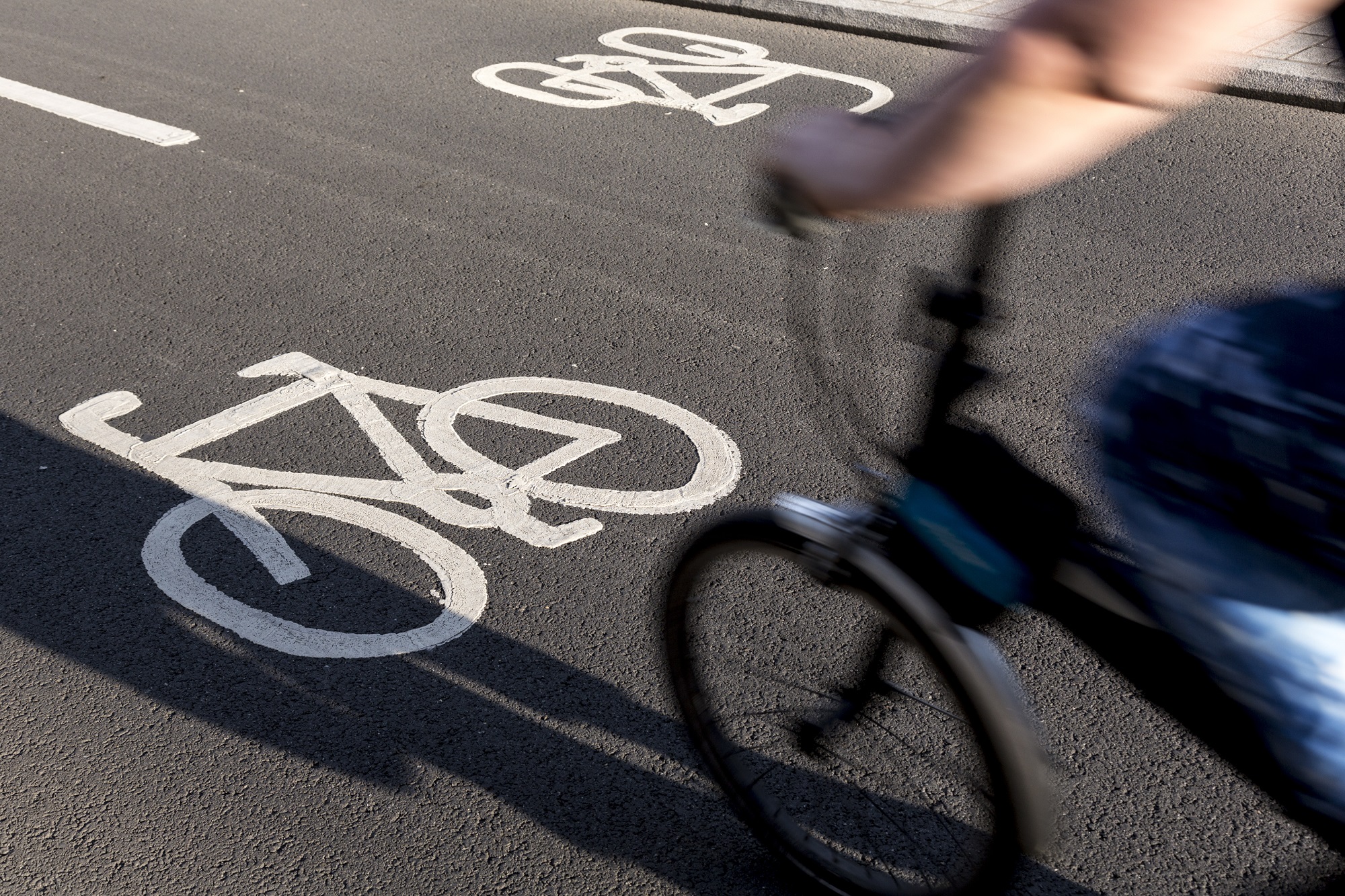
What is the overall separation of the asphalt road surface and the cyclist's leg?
0.96 metres

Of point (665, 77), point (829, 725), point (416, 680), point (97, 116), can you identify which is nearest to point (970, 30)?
point (665, 77)

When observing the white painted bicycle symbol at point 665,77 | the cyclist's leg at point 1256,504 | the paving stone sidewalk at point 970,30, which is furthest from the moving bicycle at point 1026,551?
the white painted bicycle symbol at point 665,77

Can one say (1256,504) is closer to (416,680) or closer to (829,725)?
(829,725)

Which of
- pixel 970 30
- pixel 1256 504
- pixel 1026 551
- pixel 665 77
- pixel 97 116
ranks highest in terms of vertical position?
pixel 1256 504

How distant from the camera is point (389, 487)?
393cm

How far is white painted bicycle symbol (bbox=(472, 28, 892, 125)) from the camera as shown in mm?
7320

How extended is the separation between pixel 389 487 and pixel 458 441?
12.7 inches

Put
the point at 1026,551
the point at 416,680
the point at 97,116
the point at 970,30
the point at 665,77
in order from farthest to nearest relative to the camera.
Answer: the point at 970,30, the point at 665,77, the point at 97,116, the point at 416,680, the point at 1026,551

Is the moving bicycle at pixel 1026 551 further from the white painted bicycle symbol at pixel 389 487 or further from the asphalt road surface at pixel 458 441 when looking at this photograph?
the white painted bicycle symbol at pixel 389 487

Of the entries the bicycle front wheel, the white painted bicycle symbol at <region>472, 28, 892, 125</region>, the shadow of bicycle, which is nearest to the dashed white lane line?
the white painted bicycle symbol at <region>472, 28, 892, 125</region>

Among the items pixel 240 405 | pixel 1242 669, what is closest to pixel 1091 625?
pixel 1242 669

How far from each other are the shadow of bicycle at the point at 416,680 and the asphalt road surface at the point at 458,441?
0.01 metres

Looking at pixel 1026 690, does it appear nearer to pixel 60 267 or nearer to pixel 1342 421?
pixel 1342 421

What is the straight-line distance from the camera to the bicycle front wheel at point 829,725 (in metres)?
2.24
